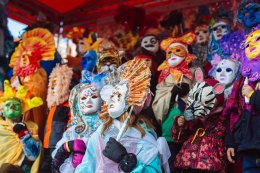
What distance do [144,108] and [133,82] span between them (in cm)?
25

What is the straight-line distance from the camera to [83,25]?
6.23 metres

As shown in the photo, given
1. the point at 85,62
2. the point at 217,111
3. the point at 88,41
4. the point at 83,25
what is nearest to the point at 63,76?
the point at 85,62

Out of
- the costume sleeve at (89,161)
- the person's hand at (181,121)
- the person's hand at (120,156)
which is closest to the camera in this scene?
the person's hand at (120,156)

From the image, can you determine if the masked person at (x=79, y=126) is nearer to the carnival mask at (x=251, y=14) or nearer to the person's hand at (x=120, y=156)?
the person's hand at (x=120, y=156)

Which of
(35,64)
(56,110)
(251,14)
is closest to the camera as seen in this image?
(251,14)

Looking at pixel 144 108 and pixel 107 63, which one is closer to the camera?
pixel 144 108

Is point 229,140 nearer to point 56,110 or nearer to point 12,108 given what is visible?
point 56,110

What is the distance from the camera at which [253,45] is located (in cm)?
290

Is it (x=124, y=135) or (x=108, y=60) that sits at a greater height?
(x=108, y=60)

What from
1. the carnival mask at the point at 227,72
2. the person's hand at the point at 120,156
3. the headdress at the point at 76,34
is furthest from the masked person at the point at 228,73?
the headdress at the point at 76,34

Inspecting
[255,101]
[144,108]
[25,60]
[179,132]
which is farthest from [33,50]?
[255,101]

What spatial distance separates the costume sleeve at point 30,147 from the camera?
11.7ft

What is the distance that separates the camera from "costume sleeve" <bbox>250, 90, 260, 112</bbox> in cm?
265

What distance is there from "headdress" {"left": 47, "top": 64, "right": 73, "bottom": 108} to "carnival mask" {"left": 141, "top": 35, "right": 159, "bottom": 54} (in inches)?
36.2
